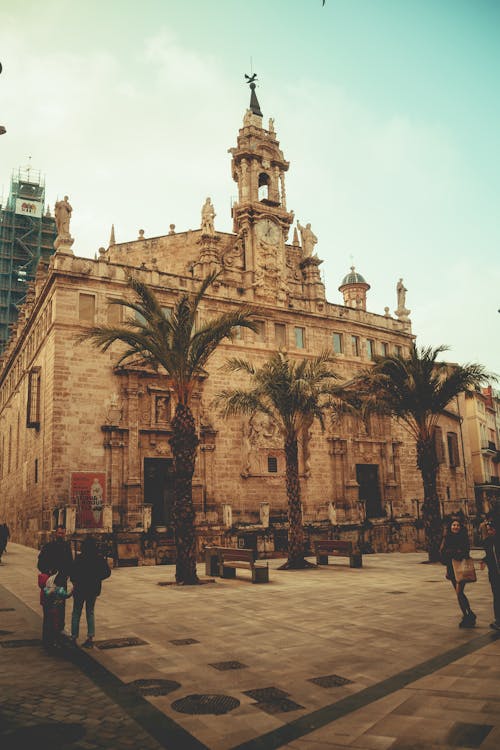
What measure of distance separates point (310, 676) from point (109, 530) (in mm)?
18130

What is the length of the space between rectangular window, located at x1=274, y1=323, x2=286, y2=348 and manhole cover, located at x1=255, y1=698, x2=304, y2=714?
29076 millimetres

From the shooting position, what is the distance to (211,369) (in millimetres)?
31734

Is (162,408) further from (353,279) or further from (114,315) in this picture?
(353,279)

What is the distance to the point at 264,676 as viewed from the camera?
6.93m

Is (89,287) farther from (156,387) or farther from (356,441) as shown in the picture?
(356,441)

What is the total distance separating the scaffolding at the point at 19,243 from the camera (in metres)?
59.3

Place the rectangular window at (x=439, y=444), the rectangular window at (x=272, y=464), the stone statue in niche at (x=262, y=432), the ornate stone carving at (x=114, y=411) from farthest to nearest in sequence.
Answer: the rectangular window at (x=439, y=444) → the rectangular window at (x=272, y=464) → the stone statue in niche at (x=262, y=432) → the ornate stone carving at (x=114, y=411)

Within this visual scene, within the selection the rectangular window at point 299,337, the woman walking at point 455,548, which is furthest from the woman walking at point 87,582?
the rectangular window at point 299,337

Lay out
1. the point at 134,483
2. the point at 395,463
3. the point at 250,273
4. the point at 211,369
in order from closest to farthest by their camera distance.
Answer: the point at 134,483 < the point at 211,369 < the point at 250,273 < the point at 395,463

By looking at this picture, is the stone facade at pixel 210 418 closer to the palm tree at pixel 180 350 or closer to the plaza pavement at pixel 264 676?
the palm tree at pixel 180 350

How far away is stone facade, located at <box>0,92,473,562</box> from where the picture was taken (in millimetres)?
26641

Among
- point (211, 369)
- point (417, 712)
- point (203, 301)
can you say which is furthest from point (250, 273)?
point (417, 712)

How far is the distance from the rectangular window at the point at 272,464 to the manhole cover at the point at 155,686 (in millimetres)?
25373

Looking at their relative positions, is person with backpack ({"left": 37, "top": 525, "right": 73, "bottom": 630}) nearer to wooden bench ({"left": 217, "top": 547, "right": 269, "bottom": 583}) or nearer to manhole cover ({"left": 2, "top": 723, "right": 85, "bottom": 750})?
manhole cover ({"left": 2, "top": 723, "right": 85, "bottom": 750})
